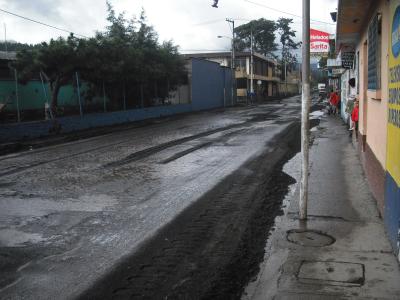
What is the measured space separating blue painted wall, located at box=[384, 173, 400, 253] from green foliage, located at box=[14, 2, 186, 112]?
735 inches

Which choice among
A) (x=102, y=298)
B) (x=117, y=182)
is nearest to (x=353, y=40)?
(x=117, y=182)

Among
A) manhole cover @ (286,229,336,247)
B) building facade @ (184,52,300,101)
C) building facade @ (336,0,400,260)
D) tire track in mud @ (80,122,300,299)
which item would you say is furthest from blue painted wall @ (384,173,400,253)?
building facade @ (184,52,300,101)

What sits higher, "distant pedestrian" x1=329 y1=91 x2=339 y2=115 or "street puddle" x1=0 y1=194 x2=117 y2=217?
"distant pedestrian" x1=329 y1=91 x2=339 y2=115

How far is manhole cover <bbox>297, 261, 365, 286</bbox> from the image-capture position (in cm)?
500

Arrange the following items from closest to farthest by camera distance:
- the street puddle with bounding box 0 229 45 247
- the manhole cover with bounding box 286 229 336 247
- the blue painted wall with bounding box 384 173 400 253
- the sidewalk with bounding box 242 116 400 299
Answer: the sidewalk with bounding box 242 116 400 299 → the blue painted wall with bounding box 384 173 400 253 → the manhole cover with bounding box 286 229 336 247 → the street puddle with bounding box 0 229 45 247

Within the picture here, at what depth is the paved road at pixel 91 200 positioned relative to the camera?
5645 mm

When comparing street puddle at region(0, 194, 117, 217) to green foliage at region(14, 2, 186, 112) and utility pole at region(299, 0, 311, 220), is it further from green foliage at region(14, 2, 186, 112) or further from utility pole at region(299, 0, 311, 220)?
green foliage at region(14, 2, 186, 112)

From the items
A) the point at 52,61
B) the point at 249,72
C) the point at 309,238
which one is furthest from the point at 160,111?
the point at 249,72

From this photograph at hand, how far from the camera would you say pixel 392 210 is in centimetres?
573

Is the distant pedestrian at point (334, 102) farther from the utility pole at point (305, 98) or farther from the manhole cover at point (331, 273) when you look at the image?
the manhole cover at point (331, 273)

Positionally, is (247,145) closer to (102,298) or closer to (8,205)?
(8,205)

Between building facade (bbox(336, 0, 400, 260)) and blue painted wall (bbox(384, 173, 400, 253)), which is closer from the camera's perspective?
blue painted wall (bbox(384, 173, 400, 253))

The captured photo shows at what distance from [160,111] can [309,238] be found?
2887cm

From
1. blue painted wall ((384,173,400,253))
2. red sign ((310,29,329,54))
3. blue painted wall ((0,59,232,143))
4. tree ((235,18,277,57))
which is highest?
tree ((235,18,277,57))
